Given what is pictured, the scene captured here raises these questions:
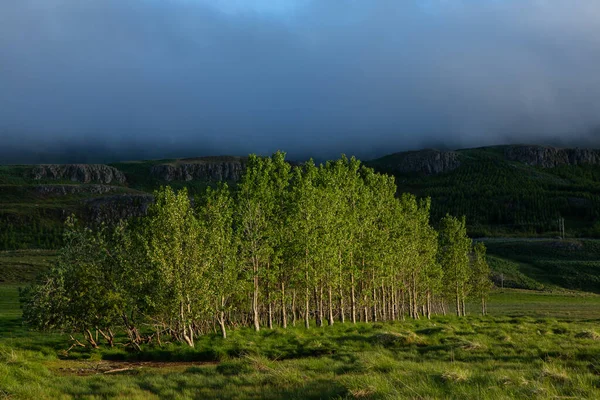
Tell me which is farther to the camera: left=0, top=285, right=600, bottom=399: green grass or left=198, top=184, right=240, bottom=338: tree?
left=198, top=184, right=240, bottom=338: tree

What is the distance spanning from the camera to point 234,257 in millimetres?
38656

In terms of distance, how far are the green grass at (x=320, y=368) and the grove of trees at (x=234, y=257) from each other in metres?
2.86

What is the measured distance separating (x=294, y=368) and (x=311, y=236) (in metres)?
23.1

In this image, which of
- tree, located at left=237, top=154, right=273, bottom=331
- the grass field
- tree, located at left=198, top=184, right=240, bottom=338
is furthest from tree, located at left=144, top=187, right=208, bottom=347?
tree, located at left=237, top=154, right=273, bottom=331

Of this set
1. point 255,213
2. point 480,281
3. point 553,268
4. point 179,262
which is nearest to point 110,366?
point 179,262

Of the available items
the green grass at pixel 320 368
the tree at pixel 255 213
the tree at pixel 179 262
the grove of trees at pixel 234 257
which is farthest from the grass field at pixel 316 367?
the tree at pixel 255 213

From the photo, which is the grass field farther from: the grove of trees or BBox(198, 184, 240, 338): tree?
BBox(198, 184, 240, 338): tree

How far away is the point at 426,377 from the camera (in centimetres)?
1627

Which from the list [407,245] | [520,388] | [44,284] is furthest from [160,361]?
[407,245]

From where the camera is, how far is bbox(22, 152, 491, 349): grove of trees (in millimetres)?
33812

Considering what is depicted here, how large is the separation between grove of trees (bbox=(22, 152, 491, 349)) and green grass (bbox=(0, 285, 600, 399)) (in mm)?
2856

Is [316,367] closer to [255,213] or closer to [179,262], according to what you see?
[179,262]

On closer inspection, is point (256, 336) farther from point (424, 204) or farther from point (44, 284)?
point (424, 204)

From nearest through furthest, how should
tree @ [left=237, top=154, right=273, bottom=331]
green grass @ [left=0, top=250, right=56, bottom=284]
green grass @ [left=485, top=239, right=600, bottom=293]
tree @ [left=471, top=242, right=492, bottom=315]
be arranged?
tree @ [left=237, top=154, right=273, bottom=331] < tree @ [left=471, top=242, right=492, bottom=315] < green grass @ [left=0, top=250, right=56, bottom=284] < green grass @ [left=485, top=239, right=600, bottom=293]
